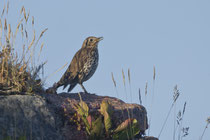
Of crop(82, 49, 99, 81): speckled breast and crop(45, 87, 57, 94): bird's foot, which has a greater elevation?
crop(82, 49, 99, 81): speckled breast

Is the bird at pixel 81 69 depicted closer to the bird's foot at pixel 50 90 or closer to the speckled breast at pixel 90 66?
the speckled breast at pixel 90 66

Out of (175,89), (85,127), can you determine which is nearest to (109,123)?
(85,127)

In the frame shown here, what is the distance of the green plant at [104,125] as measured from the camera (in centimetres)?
452

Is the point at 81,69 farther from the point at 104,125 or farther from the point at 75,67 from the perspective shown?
the point at 104,125

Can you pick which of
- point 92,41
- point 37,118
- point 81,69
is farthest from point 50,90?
point 92,41

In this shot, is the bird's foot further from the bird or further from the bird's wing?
the bird's wing

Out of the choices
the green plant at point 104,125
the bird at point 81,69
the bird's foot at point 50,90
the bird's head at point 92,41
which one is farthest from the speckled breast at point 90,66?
the green plant at point 104,125

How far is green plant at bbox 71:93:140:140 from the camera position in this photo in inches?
178

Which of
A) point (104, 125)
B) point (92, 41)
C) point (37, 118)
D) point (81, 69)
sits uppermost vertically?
point (92, 41)

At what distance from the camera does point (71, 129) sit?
479cm

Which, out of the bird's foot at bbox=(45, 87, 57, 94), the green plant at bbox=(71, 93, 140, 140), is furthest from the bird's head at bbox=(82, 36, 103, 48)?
the green plant at bbox=(71, 93, 140, 140)

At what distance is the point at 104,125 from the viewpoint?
4.84m

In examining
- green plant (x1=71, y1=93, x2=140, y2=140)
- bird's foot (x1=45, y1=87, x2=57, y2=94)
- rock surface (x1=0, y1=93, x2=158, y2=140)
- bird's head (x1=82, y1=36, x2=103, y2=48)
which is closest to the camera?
rock surface (x1=0, y1=93, x2=158, y2=140)

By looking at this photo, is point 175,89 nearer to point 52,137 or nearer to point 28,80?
point 52,137
